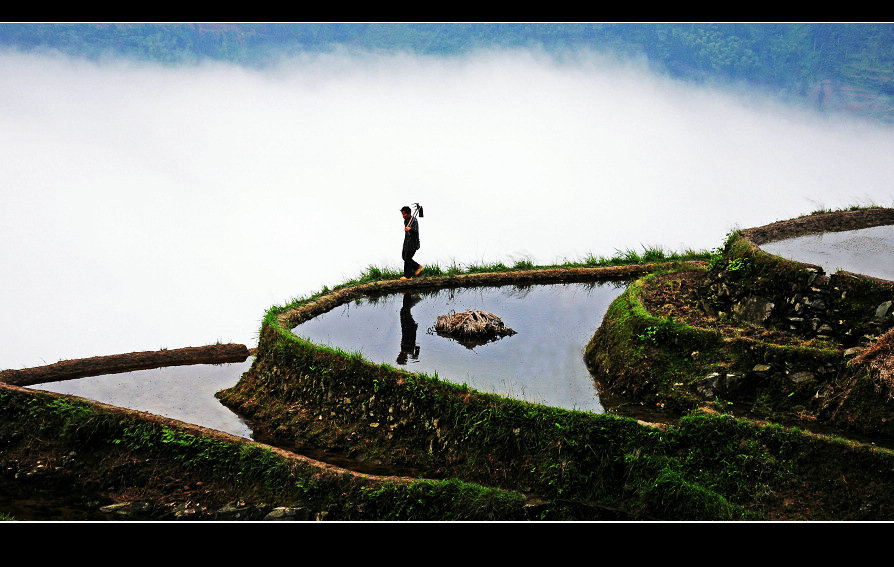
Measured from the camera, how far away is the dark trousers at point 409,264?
588 inches

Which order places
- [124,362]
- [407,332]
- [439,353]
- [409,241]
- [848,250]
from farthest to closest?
[409,241] < [848,250] < [124,362] < [407,332] < [439,353]

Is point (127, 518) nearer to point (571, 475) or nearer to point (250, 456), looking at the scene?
point (250, 456)

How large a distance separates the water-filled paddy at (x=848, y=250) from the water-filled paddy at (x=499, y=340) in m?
2.68

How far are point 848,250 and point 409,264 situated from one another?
6.48 m

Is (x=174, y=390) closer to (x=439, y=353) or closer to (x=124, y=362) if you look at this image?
(x=124, y=362)

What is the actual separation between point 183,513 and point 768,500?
5.49m

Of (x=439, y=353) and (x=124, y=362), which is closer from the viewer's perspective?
(x=439, y=353)

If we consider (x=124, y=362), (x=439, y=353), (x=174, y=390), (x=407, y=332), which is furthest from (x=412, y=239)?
(x=124, y=362)

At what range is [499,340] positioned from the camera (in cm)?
1222

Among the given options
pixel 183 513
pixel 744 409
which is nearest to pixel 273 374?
pixel 183 513

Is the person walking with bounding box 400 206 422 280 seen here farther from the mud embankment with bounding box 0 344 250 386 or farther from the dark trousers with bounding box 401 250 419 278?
the mud embankment with bounding box 0 344 250 386

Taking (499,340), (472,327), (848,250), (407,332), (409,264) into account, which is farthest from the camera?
(409,264)

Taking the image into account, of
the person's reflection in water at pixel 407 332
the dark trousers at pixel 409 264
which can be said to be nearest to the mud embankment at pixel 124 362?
the person's reflection in water at pixel 407 332

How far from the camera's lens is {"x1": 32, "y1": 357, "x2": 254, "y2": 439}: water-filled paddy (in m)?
11.2
